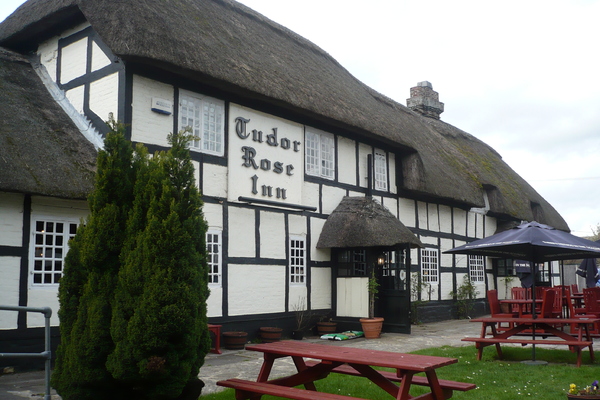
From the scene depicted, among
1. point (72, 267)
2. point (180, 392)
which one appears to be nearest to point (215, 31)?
point (72, 267)

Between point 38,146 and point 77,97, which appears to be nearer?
point 38,146

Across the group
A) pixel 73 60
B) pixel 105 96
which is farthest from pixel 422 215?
pixel 73 60

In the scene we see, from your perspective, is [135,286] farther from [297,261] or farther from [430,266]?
[430,266]

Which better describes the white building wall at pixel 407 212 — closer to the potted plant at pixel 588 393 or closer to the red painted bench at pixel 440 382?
the red painted bench at pixel 440 382

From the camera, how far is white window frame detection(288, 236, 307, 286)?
11875mm

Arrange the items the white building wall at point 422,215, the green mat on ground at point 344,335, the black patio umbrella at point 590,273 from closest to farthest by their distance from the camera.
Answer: the green mat on ground at point 344,335 → the black patio umbrella at point 590,273 → the white building wall at point 422,215

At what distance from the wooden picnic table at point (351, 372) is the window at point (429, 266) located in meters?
10.5

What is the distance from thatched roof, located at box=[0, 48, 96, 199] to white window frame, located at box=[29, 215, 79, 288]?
25.3 inches

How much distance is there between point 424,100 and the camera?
22.8 metres

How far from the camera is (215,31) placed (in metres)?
11.6

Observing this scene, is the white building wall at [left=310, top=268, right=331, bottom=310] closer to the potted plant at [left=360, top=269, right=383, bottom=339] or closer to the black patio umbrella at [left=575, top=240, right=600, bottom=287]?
the potted plant at [left=360, top=269, right=383, bottom=339]

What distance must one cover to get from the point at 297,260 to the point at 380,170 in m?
3.82

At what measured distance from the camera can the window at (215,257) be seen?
400 inches

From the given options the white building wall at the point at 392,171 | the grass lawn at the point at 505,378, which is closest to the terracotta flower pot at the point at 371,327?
the grass lawn at the point at 505,378
